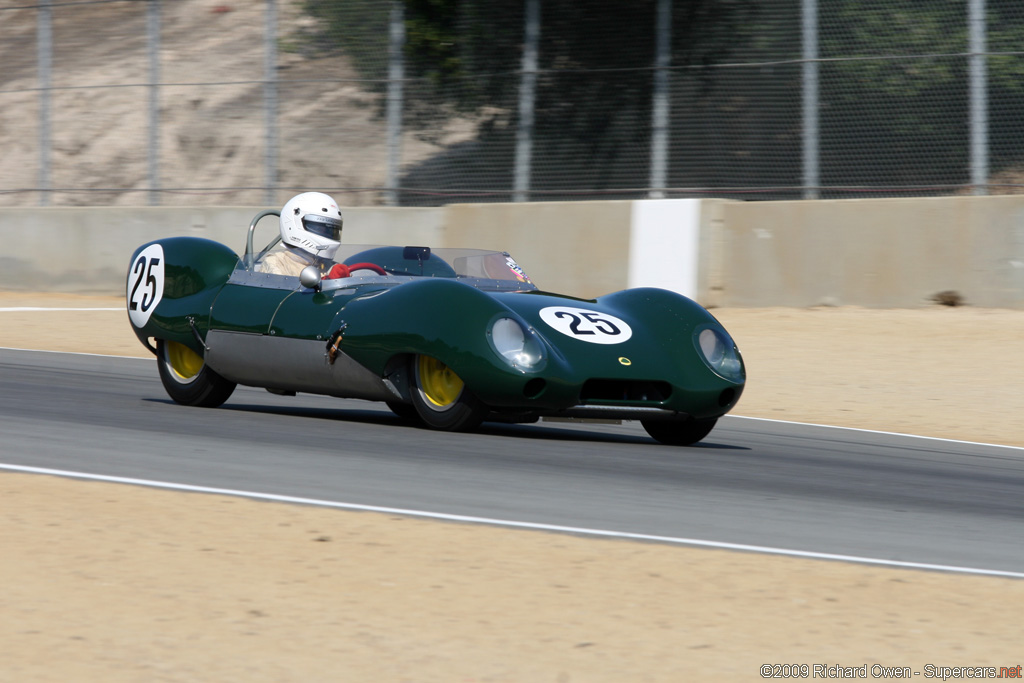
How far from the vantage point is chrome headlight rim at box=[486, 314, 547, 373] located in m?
6.53

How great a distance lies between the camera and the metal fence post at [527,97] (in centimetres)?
1534

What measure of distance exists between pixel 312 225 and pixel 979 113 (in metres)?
A: 7.52

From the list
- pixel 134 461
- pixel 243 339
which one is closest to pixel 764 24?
pixel 243 339

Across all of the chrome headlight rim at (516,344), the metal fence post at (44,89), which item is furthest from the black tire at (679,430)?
the metal fence post at (44,89)

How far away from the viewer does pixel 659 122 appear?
577 inches

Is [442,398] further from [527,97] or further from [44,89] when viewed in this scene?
[44,89]

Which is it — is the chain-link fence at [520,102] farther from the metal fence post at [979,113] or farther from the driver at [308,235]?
the driver at [308,235]

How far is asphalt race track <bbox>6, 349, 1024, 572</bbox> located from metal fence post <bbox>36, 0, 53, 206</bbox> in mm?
11019

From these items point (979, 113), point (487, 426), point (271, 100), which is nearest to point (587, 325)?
point (487, 426)

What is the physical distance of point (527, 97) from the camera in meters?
15.4

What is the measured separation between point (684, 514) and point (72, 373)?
20.9 ft

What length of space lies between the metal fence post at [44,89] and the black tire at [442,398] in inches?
524

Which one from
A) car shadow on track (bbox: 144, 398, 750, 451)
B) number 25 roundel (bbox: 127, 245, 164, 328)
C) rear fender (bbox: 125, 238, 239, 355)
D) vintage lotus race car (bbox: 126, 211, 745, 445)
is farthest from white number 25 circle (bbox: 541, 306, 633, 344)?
number 25 roundel (bbox: 127, 245, 164, 328)

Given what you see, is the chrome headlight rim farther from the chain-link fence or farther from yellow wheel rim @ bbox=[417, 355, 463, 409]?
the chain-link fence
